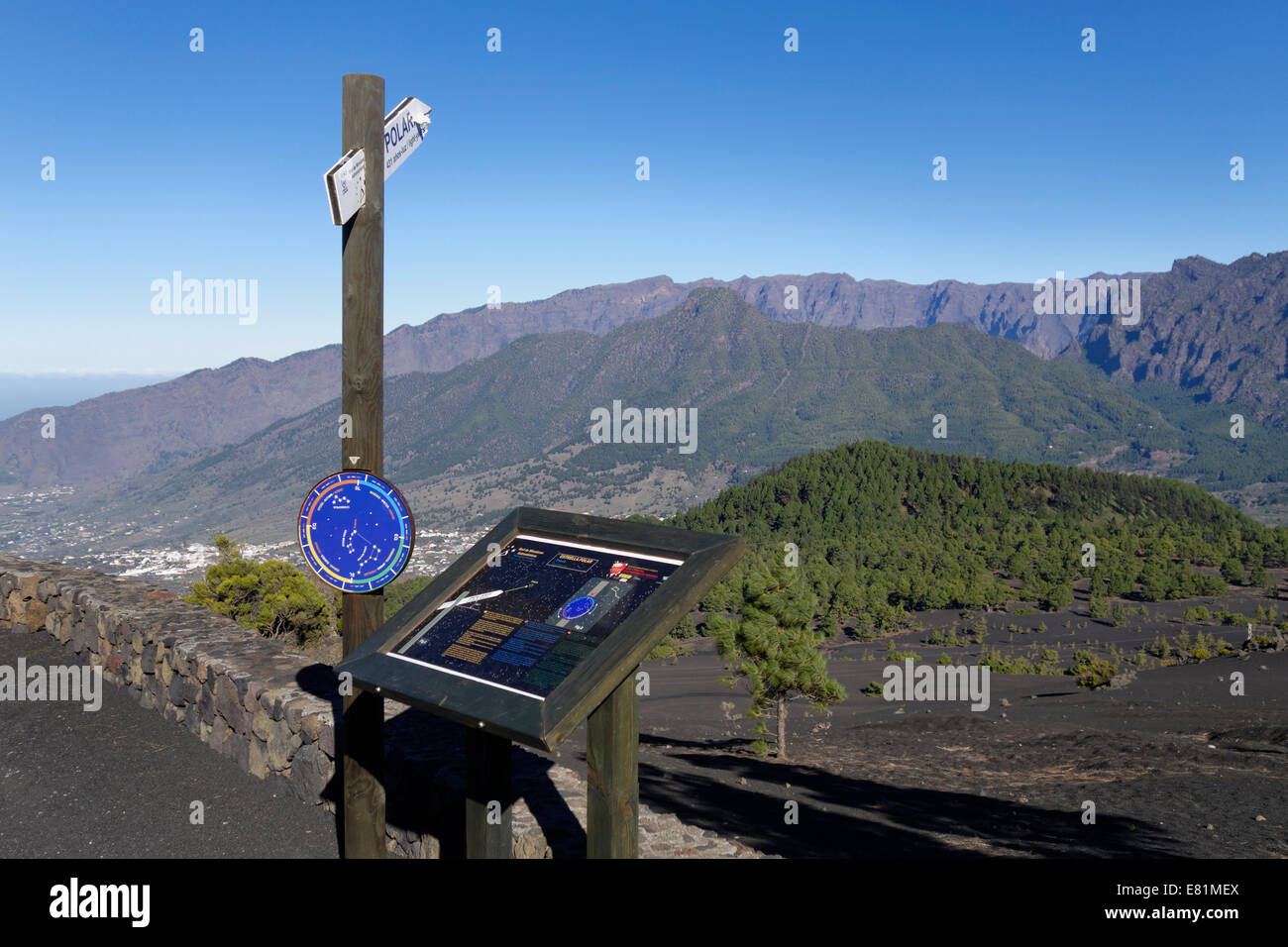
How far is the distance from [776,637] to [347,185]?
12236mm

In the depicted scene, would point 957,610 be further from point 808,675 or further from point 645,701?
point 808,675

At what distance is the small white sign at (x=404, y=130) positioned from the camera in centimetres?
477

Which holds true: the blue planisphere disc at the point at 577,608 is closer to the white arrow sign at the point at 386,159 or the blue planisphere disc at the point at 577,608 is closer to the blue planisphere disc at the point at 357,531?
the blue planisphere disc at the point at 357,531

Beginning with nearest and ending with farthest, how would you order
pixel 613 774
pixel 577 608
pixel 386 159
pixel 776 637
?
pixel 613 774 → pixel 577 608 → pixel 386 159 → pixel 776 637

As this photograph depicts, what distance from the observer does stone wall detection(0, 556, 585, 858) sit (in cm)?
548

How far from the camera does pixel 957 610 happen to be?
50781mm

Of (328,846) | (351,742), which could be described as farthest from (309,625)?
(351,742)

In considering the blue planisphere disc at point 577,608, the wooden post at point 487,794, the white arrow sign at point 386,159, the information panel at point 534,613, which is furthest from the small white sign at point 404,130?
the wooden post at point 487,794

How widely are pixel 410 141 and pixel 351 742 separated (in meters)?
3.21

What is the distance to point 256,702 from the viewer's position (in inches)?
282

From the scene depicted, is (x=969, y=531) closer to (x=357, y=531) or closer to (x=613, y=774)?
(x=357, y=531)

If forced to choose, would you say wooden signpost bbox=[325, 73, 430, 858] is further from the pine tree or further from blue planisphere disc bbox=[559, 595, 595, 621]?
the pine tree

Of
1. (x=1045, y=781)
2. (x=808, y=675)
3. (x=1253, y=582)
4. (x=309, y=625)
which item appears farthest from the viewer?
(x=1253, y=582)

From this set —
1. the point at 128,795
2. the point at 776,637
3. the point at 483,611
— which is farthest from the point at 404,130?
the point at 776,637
